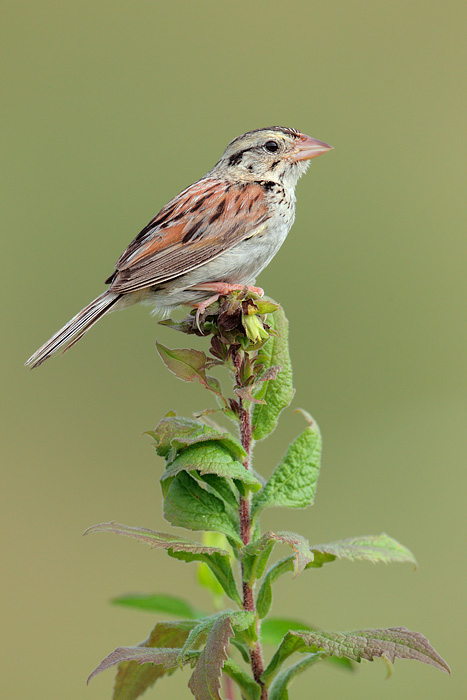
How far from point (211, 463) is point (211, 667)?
33 centimetres

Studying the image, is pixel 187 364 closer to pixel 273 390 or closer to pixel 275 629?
pixel 273 390

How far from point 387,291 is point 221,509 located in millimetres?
4705

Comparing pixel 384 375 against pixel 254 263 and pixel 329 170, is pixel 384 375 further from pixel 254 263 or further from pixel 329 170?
pixel 254 263

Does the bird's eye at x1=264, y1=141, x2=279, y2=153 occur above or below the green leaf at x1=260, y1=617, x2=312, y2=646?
above

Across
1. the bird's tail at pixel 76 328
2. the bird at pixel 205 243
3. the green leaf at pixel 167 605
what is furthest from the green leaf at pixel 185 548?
the bird at pixel 205 243

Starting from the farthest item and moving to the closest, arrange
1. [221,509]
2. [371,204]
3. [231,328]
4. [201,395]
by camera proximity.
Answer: [371,204]
[201,395]
[231,328]
[221,509]

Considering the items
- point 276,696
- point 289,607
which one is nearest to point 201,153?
point 289,607

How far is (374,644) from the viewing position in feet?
4.25

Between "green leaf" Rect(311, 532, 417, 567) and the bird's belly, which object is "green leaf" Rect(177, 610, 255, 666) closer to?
"green leaf" Rect(311, 532, 417, 567)

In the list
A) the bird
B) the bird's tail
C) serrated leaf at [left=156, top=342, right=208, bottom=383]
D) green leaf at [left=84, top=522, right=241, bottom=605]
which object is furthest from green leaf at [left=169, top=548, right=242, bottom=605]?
the bird

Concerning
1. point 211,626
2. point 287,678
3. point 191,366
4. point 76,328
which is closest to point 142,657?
point 211,626

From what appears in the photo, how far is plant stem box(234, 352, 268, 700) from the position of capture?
1.45 m

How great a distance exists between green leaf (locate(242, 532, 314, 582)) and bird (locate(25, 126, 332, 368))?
3.28 feet

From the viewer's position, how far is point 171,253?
2.55 m
